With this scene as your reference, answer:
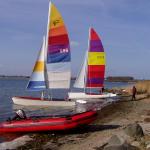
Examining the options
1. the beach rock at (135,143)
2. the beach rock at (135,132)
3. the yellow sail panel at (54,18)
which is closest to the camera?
the beach rock at (135,143)

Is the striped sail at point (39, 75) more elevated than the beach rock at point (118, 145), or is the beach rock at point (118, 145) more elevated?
the striped sail at point (39, 75)

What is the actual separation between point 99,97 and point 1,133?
19.8 m

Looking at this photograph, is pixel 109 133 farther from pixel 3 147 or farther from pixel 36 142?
pixel 3 147

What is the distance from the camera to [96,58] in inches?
1572

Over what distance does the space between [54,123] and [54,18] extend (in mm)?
15188

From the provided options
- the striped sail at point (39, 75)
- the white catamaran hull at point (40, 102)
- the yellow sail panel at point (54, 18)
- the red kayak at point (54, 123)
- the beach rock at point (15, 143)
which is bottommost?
the white catamaran hull at point (40, 102)

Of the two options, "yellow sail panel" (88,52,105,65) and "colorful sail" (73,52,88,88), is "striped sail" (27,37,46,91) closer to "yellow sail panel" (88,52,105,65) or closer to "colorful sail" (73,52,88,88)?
"yellow sail panel" (88,52,105,65)

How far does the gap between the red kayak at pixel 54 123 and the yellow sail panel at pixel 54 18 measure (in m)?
14.2

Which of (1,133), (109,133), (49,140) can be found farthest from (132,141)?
(1,133)

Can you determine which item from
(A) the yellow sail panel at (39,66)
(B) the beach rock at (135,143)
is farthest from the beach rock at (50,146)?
(A) the yellow sail panel at (39,66)

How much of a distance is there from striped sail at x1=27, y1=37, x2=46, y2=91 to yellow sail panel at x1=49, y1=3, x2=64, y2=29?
2.10 metres

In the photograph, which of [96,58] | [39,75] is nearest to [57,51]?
[39,75]

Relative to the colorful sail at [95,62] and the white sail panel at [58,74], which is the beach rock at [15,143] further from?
the colorful sail at [95,62]

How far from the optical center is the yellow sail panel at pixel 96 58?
39781mm
